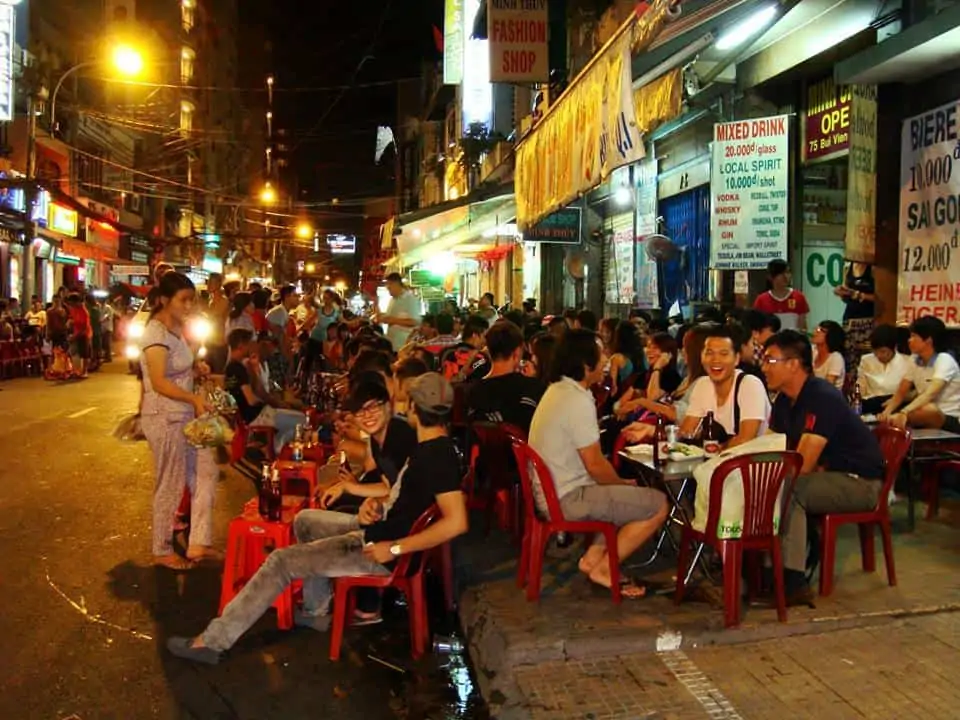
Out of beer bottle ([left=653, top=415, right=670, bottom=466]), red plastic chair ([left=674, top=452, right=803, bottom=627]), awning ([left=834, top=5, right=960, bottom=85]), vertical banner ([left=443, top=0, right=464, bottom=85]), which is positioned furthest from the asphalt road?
vertical banner ([left=443, top=0, right=464, bottom=85])

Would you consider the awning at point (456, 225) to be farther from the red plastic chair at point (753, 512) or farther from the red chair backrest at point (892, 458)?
the red plastic chair at point (753, 512)

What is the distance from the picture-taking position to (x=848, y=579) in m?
5.67

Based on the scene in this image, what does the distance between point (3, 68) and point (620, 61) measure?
68.0ft

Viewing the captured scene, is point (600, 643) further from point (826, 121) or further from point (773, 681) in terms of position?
point (826, 121)

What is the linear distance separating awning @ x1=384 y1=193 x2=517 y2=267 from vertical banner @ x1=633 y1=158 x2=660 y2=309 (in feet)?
7.37

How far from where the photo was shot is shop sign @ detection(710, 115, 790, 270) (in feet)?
33.3

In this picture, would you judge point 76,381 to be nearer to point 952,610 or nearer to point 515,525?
point 515,525

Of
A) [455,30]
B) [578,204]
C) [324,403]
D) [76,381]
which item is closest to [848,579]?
[324,403]

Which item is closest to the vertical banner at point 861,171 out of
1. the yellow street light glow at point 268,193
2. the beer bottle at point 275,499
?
the beer bottle at point 275,499

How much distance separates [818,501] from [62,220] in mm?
33003

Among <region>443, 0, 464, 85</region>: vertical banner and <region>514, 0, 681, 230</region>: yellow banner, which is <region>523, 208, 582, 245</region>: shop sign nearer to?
<region>514, 0, 681, 230</region>: yellow banner

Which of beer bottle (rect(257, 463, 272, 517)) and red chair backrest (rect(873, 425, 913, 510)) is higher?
red chair backrest (rect(873, 425, 913, 510))

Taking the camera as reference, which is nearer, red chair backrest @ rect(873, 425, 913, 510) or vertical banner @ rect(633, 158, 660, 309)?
red chair backrest @ rect(873, 425, 913, 510)

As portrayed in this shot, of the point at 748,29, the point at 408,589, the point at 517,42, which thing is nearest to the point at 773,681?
the point at 408,589
